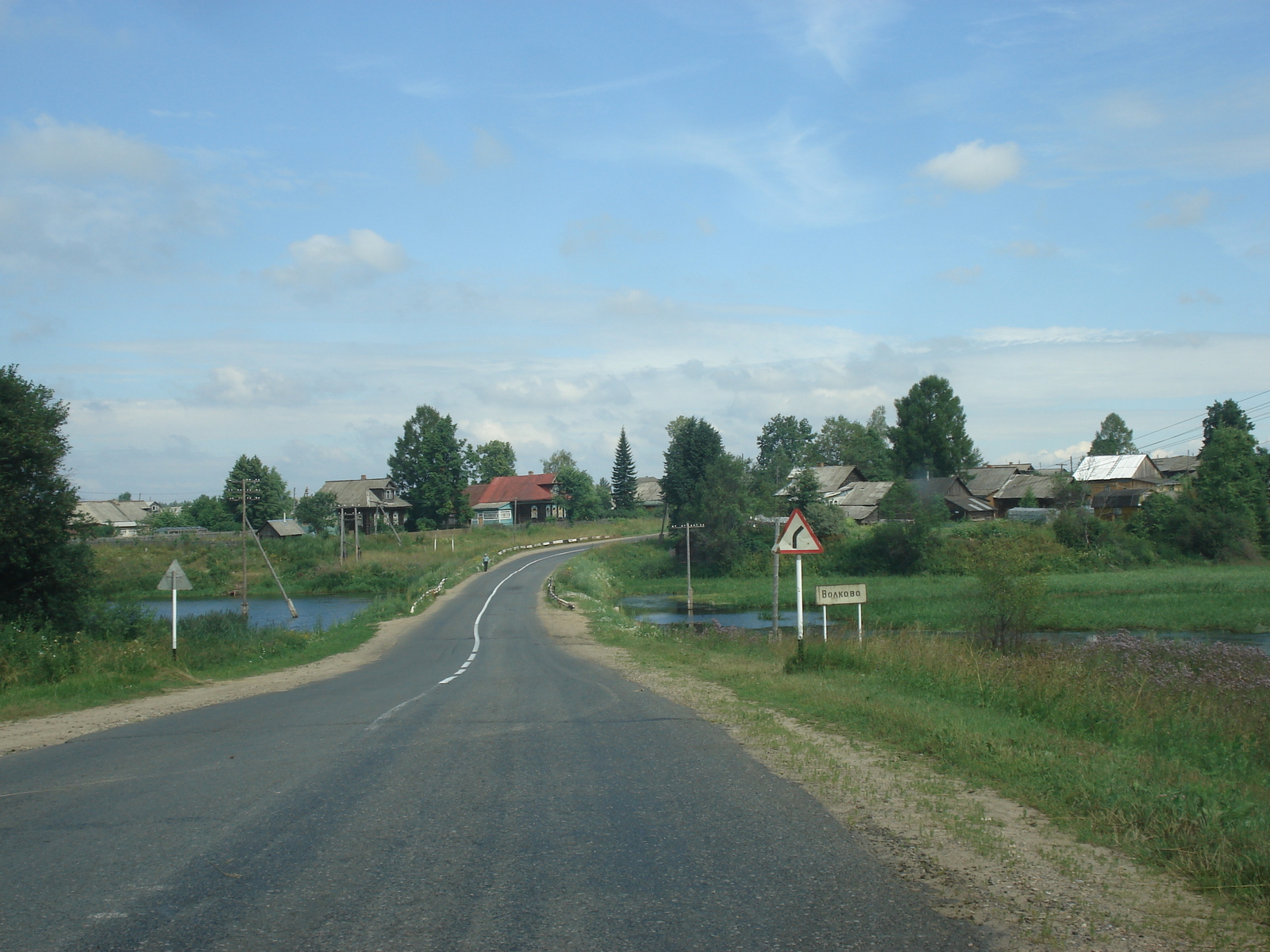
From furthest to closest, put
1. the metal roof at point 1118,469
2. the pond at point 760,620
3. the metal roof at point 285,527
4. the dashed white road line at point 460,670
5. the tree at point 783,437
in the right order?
1. the tree at point 783,437
2. the metal roof at point 285,527
3. the metal roof at point 1118,469
4. the pond at point 760,620
5. the dashed white road line at point 460,670

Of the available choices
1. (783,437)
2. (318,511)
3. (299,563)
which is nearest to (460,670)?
(299,563)

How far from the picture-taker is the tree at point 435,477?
104m

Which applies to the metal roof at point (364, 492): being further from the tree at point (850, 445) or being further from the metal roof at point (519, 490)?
the tree at point (850, 445)

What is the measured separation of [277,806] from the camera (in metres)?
6.88

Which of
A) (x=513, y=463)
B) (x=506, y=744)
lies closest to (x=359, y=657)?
(x=506, y=744)

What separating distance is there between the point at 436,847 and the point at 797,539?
10584 millimetres

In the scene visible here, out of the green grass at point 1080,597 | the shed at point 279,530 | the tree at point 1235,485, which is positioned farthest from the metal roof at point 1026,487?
the shed at point 279,530

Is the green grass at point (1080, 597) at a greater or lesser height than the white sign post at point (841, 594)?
lesser

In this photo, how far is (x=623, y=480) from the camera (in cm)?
12612

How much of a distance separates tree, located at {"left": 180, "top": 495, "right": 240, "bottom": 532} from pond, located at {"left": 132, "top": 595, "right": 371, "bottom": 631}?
1506 inches

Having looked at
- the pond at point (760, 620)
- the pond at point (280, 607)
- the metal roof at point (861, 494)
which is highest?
the metal roof at point (861, 494)

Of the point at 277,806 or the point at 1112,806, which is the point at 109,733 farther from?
the point at 1112,806

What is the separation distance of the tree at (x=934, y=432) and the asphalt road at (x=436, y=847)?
291ft

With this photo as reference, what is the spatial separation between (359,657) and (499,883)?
912 inches
